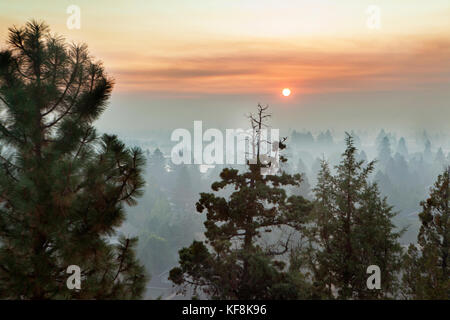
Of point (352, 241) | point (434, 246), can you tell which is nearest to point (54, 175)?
point (352, 241)

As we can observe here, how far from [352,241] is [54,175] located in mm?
8831

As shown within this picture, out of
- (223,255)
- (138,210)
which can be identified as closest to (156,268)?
(138,210)

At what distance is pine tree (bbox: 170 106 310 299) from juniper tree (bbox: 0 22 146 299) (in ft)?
13.0

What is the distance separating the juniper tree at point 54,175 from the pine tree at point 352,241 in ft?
21.7

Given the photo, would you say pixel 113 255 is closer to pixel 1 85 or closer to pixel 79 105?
pixel 79 105

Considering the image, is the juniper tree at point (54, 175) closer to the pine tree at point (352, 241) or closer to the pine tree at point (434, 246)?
the pine tree at point (352, 241)

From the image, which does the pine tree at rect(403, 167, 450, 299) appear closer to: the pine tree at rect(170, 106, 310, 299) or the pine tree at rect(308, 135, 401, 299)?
the pine tree at rect(308, 135, 401, 299)

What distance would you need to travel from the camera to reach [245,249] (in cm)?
1102

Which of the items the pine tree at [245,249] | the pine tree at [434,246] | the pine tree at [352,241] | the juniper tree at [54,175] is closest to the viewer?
the juniper tree at [54,175]

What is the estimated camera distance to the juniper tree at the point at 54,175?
21.4 ft

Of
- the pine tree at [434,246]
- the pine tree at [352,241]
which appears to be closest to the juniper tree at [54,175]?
the pine tree at [352,241]
